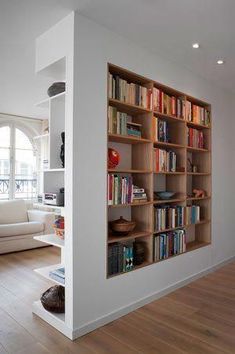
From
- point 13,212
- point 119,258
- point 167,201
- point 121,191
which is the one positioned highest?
point 121,191

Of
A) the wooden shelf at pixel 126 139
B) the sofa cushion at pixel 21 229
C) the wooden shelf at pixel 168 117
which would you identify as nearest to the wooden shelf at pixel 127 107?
the wooden shelf at pixel 168 117

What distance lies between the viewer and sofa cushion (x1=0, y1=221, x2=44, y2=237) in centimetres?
461

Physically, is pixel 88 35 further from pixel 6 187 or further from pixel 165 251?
pixel 6 187

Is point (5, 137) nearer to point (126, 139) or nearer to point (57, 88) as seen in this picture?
point (57, 88)

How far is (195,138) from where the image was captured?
3535 mm

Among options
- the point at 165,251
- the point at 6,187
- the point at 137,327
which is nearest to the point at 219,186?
the point at 165,251

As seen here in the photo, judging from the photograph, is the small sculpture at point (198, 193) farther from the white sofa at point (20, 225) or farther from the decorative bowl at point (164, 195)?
the white sofa at point (20, 225)

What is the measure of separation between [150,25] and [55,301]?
2531mm

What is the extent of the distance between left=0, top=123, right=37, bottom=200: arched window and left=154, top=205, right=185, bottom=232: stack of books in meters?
4.09

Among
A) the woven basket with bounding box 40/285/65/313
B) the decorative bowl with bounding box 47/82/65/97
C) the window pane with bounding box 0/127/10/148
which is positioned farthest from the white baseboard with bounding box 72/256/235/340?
the window pane with bounding box 0/127/10/148

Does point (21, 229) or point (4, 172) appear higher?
point (4, 172)

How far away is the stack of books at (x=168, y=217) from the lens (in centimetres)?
295

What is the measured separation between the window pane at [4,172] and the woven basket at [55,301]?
4014 millimetres

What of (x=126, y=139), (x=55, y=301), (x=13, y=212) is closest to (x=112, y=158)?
(x=126, y=139)
